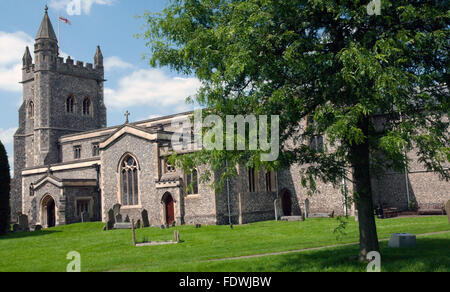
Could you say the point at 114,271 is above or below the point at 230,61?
below

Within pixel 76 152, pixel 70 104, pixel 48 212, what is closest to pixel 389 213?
pixel 48 212

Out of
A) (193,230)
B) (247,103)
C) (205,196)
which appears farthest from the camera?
(205,196)

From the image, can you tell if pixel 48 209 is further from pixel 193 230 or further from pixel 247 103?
pixel 247 103

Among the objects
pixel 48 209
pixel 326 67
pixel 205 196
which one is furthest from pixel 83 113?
pixel 326 67

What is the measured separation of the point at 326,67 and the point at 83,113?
167ft

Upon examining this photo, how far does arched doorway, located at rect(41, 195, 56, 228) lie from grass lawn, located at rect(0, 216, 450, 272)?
12.7m

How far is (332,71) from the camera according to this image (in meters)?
11.3

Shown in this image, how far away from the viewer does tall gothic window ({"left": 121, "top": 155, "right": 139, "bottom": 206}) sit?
34062mm

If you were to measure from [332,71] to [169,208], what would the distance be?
2254cm

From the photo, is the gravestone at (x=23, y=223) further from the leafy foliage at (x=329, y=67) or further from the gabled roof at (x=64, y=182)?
the leafy foliage at (x=329, y=67)

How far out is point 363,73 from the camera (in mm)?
9328

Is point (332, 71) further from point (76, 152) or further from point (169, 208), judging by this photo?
point (76, 152)

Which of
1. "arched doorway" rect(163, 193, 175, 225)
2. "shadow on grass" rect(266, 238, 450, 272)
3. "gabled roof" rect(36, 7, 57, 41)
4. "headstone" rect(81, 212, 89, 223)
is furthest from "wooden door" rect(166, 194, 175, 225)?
"gabled roof" rect(36, 7, 57, 41)
